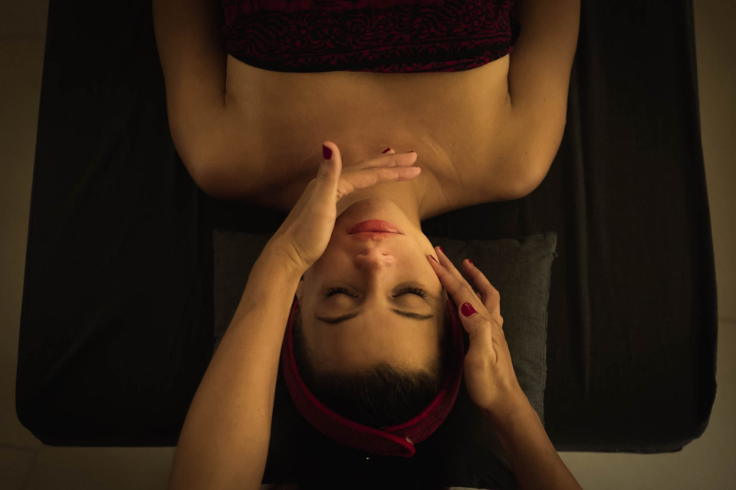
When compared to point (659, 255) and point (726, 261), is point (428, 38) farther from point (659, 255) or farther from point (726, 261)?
point (726, 261)

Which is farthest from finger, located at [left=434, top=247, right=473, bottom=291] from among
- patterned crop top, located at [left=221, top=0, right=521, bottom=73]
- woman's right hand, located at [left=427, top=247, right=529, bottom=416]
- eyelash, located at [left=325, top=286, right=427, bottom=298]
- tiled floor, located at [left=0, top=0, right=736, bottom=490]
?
tiled floor, located at [left=0, top=0, right=736, bottom=490]

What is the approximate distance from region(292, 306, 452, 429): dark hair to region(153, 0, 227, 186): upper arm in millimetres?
672

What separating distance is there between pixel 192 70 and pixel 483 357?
1126mm

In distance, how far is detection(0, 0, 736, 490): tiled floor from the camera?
166cm

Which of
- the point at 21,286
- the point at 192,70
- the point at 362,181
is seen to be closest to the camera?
the point at 362,181

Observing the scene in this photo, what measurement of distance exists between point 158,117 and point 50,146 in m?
0.34

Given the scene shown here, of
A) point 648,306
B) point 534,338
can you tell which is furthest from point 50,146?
point 648,306

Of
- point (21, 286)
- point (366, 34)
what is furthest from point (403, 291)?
point (21, 286)

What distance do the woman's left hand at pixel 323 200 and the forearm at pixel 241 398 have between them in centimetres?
5

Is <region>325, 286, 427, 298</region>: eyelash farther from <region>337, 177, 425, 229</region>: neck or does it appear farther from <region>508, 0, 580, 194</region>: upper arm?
<region>508, 0, 580, 194</region>: upper arm

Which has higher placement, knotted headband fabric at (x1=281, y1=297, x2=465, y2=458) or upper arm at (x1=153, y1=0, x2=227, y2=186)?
upper arm at (x1=153, y1=0, x2=227, y2=186)

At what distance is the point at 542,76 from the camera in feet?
4.68

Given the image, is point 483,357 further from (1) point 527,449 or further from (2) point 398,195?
(2) point 398,195

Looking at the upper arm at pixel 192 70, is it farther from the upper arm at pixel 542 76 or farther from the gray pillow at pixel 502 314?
the upper arm at pixel 542 76
